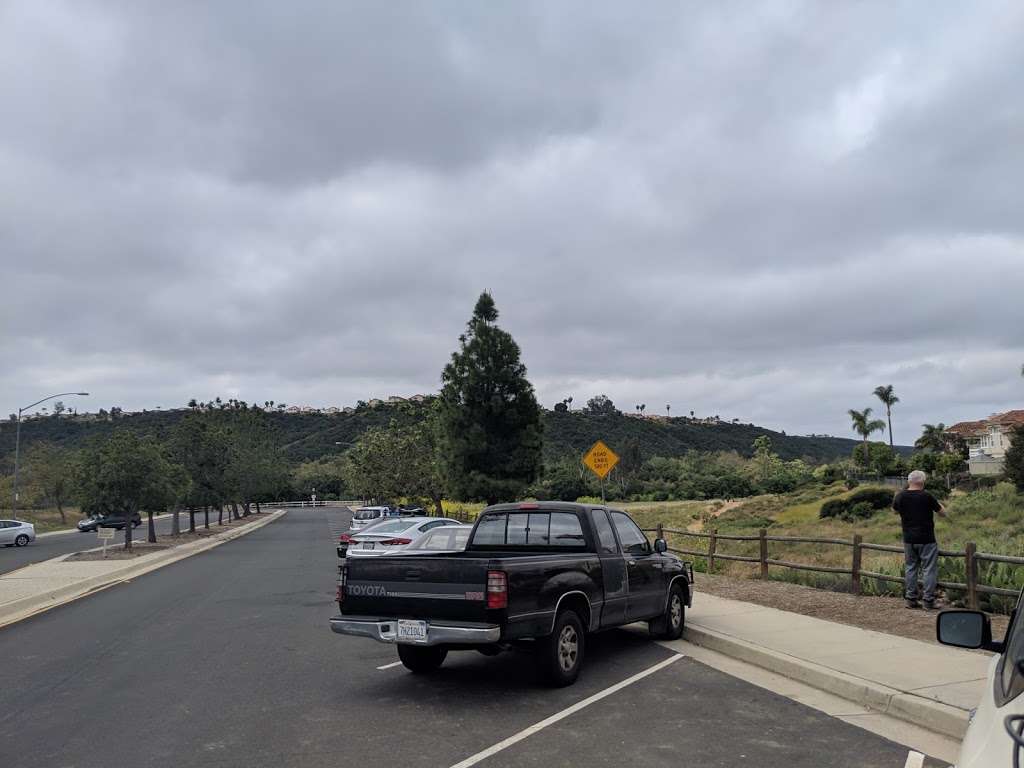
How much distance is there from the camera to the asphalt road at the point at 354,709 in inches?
245

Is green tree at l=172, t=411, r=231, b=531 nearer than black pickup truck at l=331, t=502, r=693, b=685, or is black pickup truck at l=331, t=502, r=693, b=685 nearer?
black pickup truck at l=331, t=502, r=693, b=685

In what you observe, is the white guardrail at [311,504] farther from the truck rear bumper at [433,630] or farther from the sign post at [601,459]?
the truck rear bumper at [433,630]

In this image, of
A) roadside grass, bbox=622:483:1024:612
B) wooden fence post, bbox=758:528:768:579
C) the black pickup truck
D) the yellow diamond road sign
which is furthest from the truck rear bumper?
the yellow diamond road sign

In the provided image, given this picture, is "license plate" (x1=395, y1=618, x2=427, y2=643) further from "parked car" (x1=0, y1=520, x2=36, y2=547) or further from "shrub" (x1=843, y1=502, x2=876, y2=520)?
"shrub" (x1=843, y1=502, x2=876, y2=520)

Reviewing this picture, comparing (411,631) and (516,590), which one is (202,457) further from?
(516,590)

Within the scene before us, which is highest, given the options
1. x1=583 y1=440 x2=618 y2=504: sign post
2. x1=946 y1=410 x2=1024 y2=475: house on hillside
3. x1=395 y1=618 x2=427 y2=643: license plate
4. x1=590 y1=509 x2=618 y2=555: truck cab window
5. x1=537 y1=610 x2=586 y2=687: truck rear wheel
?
x1=946 y1=410 x2=1024 y2=475: house on hillside

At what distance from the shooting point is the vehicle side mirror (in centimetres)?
334

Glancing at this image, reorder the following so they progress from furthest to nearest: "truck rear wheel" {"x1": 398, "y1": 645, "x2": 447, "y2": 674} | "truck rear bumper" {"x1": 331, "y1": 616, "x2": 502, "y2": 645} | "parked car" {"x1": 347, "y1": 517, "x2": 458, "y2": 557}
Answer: "parked car" {"x1": 347, "y1": 517, "x2": 458, "y2": 557}
"truck rear wheel" {"x1": 398, "y1": 645, "x2": 447, "y2": 674}
"truck rear bumper" {"x1": 331, "y1": 616, "x2": 502, "y2": 645}

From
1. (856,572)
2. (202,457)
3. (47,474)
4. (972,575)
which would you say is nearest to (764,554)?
(856,572)

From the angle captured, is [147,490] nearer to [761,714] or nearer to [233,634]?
[233,634]

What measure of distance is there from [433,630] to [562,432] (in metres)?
118

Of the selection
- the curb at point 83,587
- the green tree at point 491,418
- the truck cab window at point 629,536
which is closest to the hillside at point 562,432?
the green tree at point 491,418

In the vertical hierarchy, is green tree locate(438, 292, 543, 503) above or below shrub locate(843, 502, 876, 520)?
above

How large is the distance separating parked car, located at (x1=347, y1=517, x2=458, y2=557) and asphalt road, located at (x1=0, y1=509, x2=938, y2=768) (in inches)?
338
